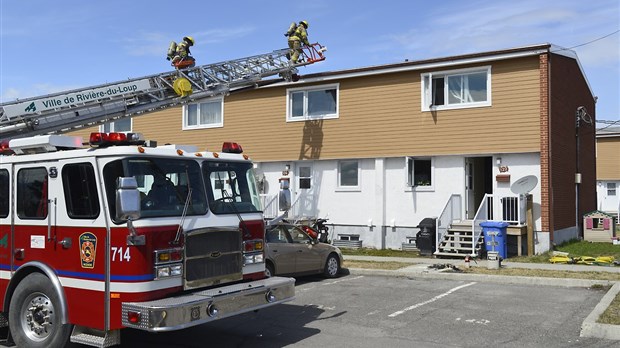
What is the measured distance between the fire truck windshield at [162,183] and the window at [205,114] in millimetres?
15768

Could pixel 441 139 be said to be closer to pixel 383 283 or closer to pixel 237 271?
pixel 383 283

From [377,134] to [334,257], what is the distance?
271 inches

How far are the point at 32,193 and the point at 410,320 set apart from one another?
552 centimetres

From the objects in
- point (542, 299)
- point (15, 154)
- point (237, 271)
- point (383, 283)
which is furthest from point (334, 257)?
point (15, 154)

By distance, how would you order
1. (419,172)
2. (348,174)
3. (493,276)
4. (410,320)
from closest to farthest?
(410,320)
(493,276)
(419,172)
(348,174)

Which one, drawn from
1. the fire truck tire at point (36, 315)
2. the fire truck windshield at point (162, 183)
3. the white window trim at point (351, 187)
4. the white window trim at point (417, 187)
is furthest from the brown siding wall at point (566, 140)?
the fire truck tire at point (36, 315)

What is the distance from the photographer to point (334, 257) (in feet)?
44.7

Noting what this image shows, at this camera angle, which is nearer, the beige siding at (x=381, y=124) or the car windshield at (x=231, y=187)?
the car windshield at (x=231, y=187)

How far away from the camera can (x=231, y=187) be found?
7727mm

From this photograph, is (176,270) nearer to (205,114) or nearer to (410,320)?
(410,320)

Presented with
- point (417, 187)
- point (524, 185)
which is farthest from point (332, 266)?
point (524, 185)

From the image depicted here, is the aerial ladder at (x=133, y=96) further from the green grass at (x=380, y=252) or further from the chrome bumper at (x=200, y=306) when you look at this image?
the chrome bumper at (x=200, y=306)

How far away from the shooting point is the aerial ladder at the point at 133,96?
12008mm

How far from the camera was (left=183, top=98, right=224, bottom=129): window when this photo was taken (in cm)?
2283
